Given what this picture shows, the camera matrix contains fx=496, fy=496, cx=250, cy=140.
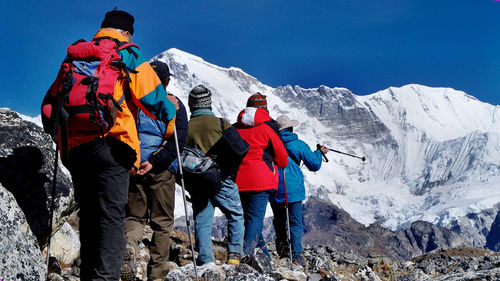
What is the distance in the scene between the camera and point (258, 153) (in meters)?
6.86

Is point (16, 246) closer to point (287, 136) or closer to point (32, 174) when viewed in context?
point (32, 174)

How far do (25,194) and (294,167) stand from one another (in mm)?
4344

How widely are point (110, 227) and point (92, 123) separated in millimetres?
848

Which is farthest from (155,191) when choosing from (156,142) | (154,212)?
(156,142)

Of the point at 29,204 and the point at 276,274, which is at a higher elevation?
the point at 29,204

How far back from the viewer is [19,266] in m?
3.92

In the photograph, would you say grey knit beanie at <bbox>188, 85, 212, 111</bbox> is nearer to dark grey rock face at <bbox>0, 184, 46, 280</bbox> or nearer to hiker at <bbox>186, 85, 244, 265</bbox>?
hiker at <bbox>186, 85, 244, 265</bbox>

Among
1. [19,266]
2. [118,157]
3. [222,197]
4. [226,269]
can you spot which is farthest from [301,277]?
[19,266]

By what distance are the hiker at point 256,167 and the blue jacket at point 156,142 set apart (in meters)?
1.73

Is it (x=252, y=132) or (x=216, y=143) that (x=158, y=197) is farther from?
(x=252, y=132)

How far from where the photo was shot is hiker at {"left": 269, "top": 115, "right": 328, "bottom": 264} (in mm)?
7555

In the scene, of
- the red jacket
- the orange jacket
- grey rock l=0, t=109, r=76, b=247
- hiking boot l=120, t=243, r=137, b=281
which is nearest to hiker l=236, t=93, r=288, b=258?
the red jacket

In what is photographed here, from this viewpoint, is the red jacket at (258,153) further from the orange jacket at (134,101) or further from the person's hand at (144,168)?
the orange jacket at (134,101)

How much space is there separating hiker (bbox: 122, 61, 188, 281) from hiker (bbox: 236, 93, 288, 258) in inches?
65.6
